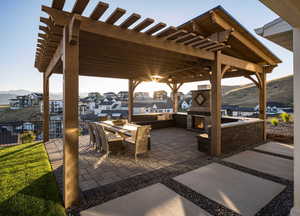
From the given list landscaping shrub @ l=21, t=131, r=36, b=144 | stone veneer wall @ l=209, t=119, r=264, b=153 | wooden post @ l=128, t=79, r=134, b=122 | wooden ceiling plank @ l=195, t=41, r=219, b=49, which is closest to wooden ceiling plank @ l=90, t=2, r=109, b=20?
wooden ceiling plank @ l=195, t=41, r=219, b=49

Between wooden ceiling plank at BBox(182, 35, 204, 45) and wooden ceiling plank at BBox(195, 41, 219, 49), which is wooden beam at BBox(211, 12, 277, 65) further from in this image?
wooden ceiling plank at BBox(182, 35, 204, 45)

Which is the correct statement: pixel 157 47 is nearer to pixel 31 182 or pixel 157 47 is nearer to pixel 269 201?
pixel 269 201

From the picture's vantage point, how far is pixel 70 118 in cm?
238

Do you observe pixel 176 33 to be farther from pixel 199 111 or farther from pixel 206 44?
pixel 199 111

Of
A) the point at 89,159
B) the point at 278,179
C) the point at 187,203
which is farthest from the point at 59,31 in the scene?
the point at 278,179

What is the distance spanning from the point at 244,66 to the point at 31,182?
23.2ft

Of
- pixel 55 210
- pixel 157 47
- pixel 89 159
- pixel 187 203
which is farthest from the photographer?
pixel 89 159

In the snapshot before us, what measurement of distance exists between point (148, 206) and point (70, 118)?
73.6 inches

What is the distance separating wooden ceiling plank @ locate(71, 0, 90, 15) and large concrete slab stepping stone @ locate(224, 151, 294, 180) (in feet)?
15.9

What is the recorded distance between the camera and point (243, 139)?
18.2 feet

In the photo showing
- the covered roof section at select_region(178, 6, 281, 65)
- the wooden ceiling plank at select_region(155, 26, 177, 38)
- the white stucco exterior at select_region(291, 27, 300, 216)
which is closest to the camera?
the white stucco exterior at select_region(291, 27, 300, 216)

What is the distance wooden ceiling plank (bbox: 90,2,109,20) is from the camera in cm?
210

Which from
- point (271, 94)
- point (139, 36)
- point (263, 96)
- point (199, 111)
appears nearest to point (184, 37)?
point (139, 36)

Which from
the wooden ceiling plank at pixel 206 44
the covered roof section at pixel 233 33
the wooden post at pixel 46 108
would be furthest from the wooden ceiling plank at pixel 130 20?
the wooden post at pixel 46 108
